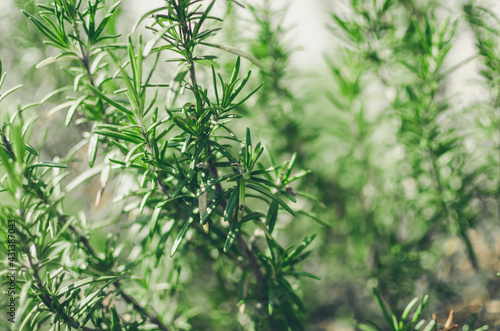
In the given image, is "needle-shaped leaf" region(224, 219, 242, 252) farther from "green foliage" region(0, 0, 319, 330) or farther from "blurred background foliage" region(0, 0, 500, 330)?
"blurred background foliage" region(0, 0, 500, 330)

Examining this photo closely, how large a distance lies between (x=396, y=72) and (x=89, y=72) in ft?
2.56

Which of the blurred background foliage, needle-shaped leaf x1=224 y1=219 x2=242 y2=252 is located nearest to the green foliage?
needle-shaped leaf x1=224 y1=219 x2=242 y2=252

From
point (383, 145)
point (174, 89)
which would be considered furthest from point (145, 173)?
point (383, 145)

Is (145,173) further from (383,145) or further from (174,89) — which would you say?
(383,145)

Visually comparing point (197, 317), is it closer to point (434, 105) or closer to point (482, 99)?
point (434, 105)

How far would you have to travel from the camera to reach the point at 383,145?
0.95m

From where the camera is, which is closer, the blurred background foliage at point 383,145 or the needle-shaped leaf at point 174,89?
the needle-shaped leaf at point 174,89

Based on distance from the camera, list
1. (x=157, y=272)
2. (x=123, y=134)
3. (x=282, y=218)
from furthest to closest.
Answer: (x=282, y=218) < (x=157, y=272) < (x=123, y=134)

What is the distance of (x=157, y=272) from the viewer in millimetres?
846

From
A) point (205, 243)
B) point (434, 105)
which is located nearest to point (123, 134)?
point (205, 243)

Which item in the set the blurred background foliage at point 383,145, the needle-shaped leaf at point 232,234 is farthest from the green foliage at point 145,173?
the blurred background foliage at point 383,145

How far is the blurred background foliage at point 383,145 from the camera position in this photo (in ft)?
2.44

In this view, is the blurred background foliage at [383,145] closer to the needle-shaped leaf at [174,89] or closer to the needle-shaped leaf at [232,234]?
the needle-shaped leaf at [232,234]

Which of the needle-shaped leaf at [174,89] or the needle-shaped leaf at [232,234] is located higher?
the needle-shaped leaf at [174,89]
